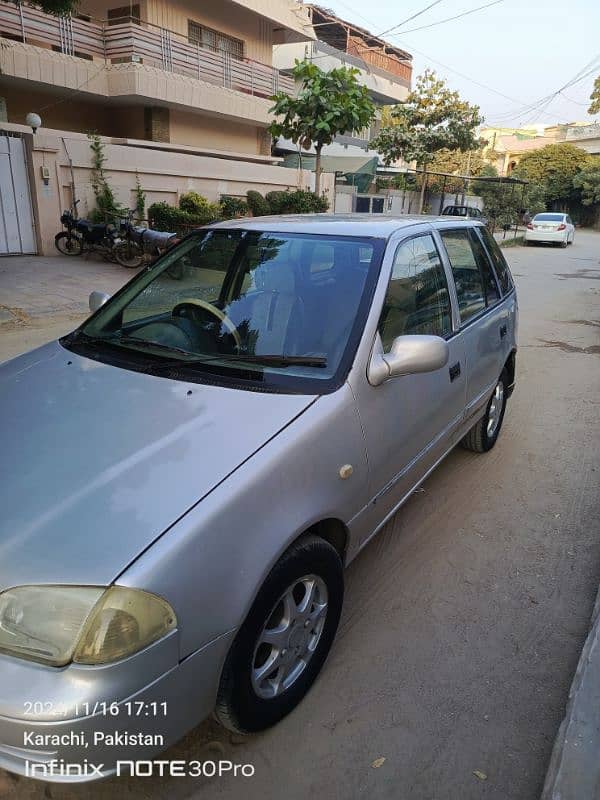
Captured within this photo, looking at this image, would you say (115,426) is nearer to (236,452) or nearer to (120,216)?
(236,452)

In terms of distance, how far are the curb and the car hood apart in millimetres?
1445

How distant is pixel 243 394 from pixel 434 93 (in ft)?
112

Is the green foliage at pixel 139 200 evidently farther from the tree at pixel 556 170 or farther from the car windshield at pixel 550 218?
the tree at pixel 556 170

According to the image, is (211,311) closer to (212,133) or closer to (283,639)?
(283,639)

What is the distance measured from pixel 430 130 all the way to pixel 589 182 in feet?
51.5

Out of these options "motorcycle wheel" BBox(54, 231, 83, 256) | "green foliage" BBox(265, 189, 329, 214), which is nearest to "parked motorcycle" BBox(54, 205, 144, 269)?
"motorcycle wheel" BBox(54, 231, 83, 256)

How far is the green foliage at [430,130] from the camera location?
1165 inches

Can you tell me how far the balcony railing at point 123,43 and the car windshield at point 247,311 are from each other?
13.7m

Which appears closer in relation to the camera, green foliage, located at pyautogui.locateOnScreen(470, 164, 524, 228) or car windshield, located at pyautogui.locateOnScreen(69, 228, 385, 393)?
car windshield, located at pyautogui.locateOnScreen(69, 228, 385, 393)

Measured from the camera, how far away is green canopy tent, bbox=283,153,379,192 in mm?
26109

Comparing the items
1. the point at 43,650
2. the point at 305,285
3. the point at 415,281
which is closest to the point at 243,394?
the point at 305,285

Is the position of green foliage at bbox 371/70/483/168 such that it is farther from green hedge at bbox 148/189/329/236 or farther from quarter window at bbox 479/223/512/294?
quarter window at bbox 479/223/512/294

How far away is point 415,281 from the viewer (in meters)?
3.08

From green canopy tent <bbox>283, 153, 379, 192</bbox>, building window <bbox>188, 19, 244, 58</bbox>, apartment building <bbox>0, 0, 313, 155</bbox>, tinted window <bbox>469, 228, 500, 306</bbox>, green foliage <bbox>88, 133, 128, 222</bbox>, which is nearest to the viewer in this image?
tinted window <bbox>469, 228, 500, 306</bbox>
